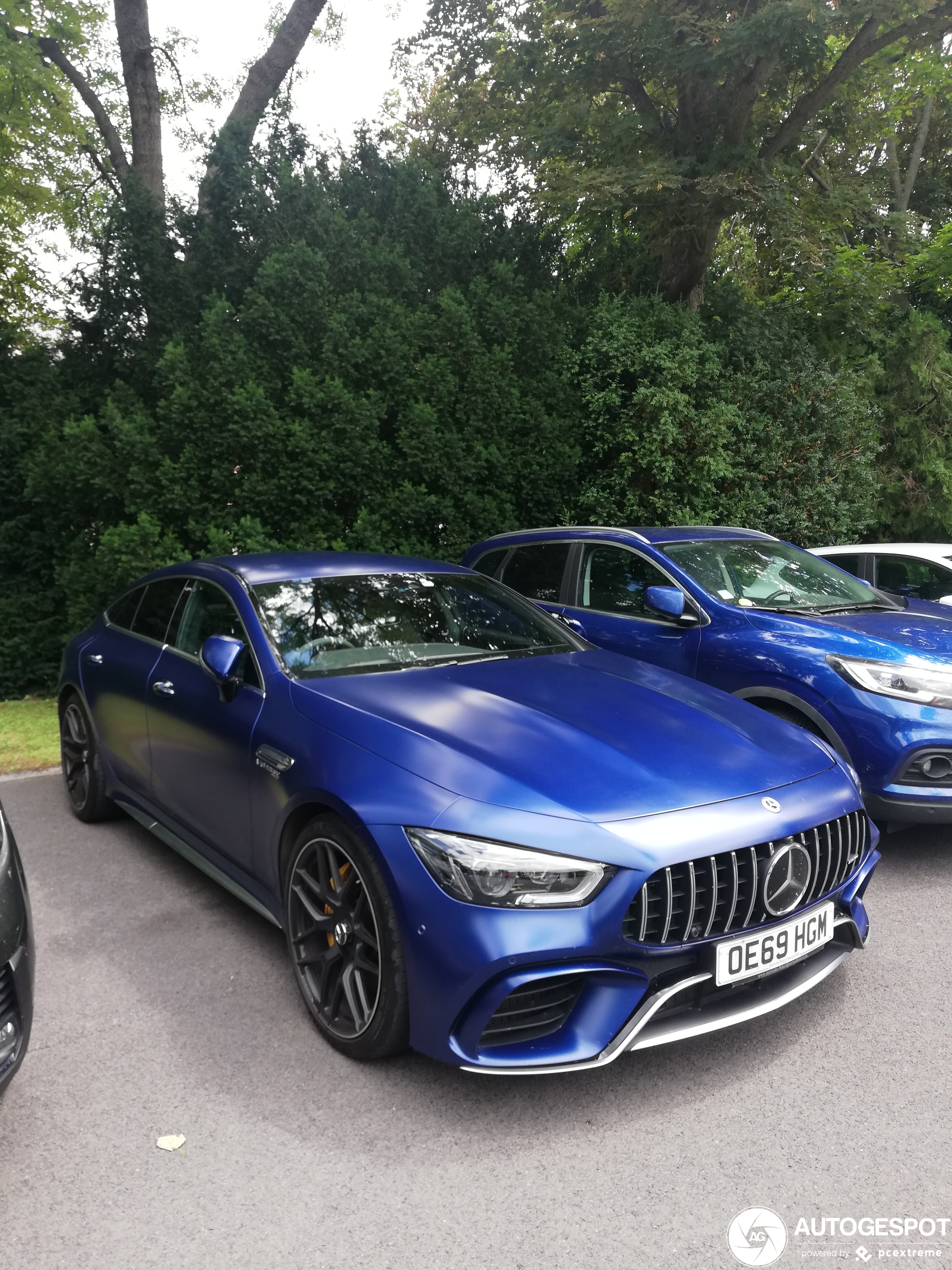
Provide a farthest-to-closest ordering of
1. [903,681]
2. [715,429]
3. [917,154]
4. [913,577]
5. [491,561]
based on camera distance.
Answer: [917,154] < [715,429] < [913,577] < [491,561] < [903,681]

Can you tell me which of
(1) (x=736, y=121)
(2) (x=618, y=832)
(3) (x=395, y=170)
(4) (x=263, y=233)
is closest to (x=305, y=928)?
(2) (x=618, y=832)

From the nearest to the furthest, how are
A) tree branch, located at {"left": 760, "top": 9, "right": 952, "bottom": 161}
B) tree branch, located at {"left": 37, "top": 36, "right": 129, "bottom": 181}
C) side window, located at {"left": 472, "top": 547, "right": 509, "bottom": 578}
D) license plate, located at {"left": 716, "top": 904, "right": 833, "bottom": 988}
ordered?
license plate, located at {"left": 716, "top": 904, "right": 833, "bottom": 988} < side window, located at {"left": 472, "top": 547, "right": 509, "bottom": 578} < tree branch, located at {"left": 760, "top": 9, "right": 952, "bottom": 161} < tree branch, located at {"left": 37, "top": 36, "right": 129, "bottom": 181}

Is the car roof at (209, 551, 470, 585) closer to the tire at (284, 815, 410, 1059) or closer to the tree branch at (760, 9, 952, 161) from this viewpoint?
the tire at (284, 815, 410, 1059)

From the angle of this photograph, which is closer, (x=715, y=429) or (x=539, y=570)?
(x=539, y=570)

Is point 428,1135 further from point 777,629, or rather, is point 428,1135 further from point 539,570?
point 539,570

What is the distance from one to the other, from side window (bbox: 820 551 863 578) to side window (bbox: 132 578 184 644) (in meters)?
5.73

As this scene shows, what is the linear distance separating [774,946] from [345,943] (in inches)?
50.6

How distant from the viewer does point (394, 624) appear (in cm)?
418

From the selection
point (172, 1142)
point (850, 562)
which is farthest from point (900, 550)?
point (172, 1142)

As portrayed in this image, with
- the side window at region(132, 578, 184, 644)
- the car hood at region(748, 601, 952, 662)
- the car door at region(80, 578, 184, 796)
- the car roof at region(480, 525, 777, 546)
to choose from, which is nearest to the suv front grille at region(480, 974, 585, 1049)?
the car door at region(80, 578, 184, 796)

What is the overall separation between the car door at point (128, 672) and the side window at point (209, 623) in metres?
0.19

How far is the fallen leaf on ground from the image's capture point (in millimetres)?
2709

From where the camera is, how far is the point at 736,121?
11.7 metres

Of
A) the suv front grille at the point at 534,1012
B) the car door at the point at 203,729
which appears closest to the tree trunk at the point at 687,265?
the car door at the point at 203,729
